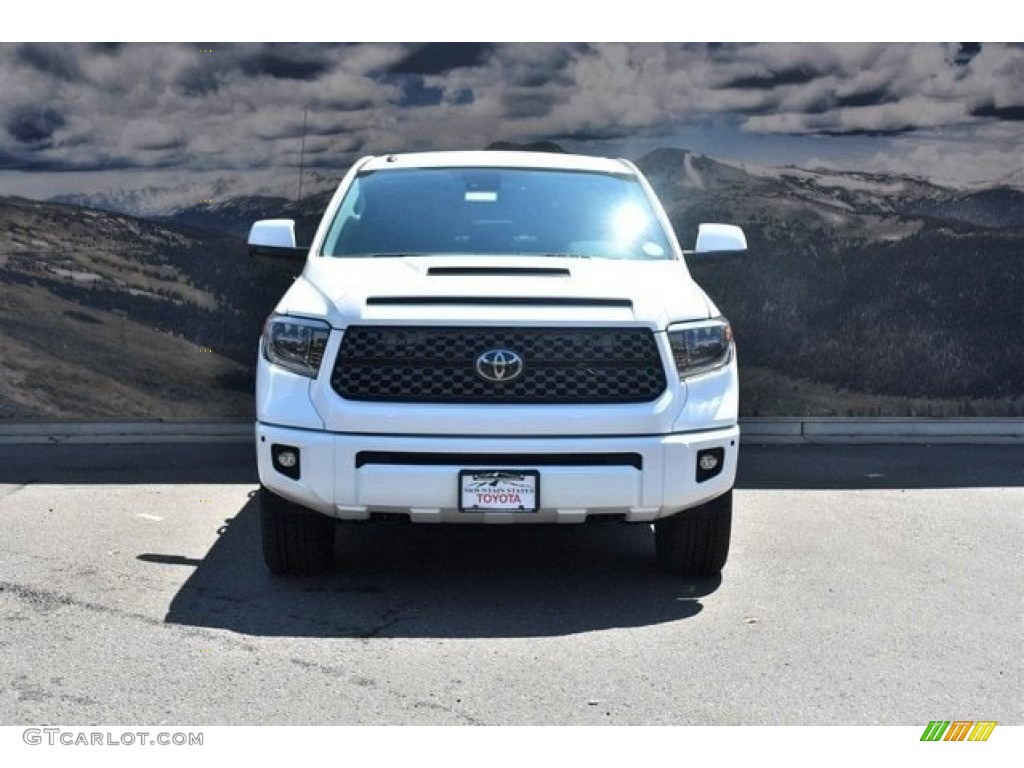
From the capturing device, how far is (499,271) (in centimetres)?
646

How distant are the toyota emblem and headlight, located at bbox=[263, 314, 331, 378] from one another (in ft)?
2.15

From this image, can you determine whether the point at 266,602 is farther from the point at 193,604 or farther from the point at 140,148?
the point at 140,148

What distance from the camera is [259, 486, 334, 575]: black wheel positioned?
6453 mm

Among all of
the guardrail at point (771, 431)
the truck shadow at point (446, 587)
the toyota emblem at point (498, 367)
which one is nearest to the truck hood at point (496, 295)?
the toyota emblem at point (498, 367)

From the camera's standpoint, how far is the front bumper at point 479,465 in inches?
233

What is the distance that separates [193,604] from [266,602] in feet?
1.01

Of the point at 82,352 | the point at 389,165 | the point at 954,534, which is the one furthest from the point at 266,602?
the point at 82,352

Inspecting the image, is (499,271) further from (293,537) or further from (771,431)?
(771,431)
